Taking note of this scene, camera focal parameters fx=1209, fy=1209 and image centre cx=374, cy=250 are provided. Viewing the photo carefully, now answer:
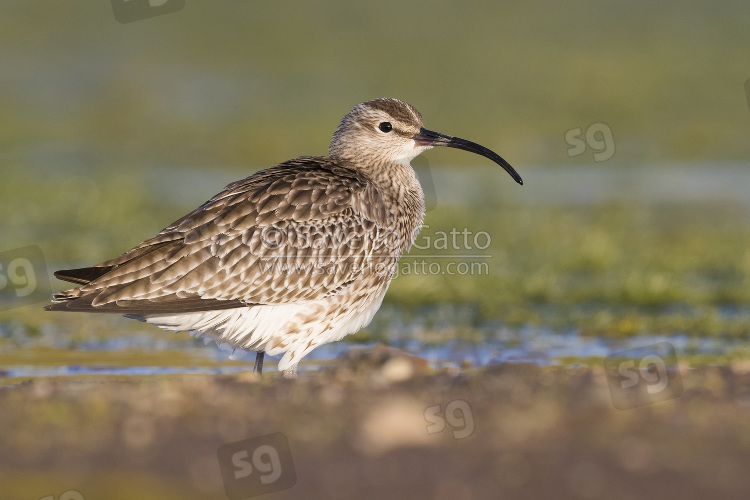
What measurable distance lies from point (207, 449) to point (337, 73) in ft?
83.5

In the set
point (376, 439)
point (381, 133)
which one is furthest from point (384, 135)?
point (376, 439)

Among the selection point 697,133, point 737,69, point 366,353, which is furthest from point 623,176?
point 366,353

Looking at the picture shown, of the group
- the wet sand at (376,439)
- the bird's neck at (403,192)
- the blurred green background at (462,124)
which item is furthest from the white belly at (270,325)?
the blurred green background at (462,124)

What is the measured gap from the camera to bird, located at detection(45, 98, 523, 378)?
905 cm

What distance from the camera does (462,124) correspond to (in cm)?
2769

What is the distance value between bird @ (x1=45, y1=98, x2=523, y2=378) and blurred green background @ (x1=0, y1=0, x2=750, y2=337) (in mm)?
3273

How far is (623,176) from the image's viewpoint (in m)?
23.4

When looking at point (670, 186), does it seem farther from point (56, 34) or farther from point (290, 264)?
point (56, 34)

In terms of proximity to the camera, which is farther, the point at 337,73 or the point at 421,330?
the point at 337,73

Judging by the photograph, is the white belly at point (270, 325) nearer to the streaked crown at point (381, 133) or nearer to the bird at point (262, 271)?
the bird at point (262, 271)

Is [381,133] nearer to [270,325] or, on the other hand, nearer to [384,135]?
[384,135]

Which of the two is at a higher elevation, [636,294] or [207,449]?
[207,449]

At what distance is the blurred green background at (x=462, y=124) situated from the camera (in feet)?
47.9

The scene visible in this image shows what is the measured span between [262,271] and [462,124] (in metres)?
18.9
